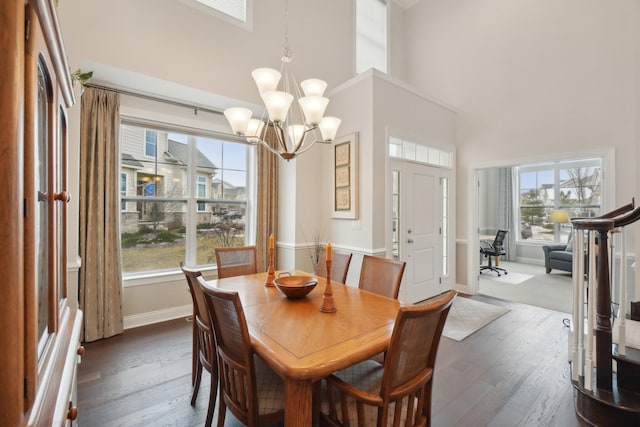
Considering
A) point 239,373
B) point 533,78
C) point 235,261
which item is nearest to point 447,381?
point 239,373

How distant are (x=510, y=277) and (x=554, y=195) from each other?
2.83 meters

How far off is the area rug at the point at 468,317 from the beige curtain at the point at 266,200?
2.53m

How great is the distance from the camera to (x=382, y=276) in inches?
91.2

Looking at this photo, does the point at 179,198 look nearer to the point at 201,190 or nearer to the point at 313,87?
the point at 201,190

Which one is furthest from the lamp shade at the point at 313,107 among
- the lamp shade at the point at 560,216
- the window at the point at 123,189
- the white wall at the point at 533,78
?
the lamp shade at the point at 560,216

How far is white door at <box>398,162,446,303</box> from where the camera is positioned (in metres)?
4.02

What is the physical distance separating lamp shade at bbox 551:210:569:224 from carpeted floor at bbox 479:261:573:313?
1187mm

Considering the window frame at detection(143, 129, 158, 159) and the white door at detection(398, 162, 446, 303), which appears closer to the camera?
the window frame at detection(143, 129, 158, 159)

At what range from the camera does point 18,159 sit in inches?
23.9

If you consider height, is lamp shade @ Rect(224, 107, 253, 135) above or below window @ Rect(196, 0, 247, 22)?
below

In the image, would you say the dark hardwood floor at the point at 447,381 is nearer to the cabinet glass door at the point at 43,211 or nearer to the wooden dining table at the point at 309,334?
the wooden dining table at the point at 309,334

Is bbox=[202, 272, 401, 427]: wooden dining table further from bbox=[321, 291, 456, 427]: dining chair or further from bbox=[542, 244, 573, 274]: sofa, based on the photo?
bbox=[542, 244, 573, 274]: sofa

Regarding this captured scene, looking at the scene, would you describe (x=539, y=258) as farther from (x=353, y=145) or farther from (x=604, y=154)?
(x=353, y=145)

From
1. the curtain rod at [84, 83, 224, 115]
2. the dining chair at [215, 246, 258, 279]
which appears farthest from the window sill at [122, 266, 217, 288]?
the curtain rod at [84, 83, 224, 115]
